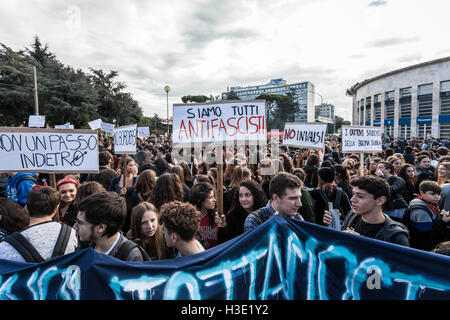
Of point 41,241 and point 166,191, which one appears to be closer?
point 41,241

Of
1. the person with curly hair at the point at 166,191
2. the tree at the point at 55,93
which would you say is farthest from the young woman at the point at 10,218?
the tree at the point at 55,93

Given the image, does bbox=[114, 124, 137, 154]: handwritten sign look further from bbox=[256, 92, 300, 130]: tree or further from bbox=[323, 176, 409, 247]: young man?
bbox=[256, 92, 300, 130]: tree

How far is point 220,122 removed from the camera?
3736mm

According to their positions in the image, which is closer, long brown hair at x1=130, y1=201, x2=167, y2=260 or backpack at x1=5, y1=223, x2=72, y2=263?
backpack at x1=5, y1=223, x2=72, y2=263

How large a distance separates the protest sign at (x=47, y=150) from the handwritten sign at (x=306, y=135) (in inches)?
171

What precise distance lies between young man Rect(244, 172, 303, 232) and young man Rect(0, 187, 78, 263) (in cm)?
166

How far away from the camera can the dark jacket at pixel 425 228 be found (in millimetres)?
2988

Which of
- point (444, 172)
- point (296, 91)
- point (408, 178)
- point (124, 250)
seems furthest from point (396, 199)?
point (296, 91)

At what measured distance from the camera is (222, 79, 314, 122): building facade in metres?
126

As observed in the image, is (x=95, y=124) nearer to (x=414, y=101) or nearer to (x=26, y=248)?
(x=26, y=248)

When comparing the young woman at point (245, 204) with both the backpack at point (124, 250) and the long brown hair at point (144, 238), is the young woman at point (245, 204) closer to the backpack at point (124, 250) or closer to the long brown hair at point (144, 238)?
the long brown hair at point (144, 238)

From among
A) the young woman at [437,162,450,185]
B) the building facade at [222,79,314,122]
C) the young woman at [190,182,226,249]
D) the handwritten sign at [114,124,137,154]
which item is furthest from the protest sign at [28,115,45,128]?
the building facade at [222,79,314,122]

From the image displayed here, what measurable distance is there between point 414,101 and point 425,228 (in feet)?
139

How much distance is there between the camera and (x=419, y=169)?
6.23 m
